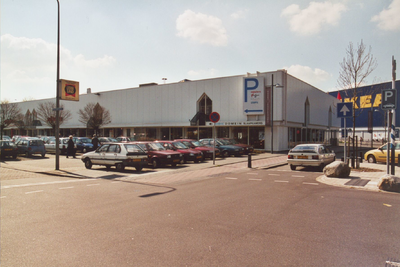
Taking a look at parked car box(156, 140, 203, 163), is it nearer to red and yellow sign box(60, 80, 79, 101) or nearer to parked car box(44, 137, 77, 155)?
red and yellow sign box(60, 80, 79, 101)

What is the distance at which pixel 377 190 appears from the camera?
940 centimetres

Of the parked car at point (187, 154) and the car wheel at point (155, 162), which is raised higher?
the parked car at point (187, 154)

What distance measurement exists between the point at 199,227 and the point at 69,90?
13.4 metres

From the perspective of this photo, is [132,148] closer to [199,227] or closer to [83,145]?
[199,227]

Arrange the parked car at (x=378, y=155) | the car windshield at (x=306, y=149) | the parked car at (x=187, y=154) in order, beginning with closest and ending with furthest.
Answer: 1. the car windshield at (x=306, y=149)
2. the parked car at (x=378, y=155)
3. the parked car at (x=187, y=154)

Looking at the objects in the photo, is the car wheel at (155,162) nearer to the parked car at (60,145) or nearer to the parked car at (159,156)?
the parked car at (159,156)

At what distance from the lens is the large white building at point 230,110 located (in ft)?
106

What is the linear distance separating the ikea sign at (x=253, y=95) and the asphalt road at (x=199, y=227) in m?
23.6

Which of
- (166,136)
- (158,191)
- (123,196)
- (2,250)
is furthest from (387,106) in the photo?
(166,136)

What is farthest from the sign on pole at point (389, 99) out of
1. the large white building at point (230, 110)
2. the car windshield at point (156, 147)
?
the large white building at point (230, 110)

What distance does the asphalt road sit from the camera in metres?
4.17

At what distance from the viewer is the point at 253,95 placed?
32.8m

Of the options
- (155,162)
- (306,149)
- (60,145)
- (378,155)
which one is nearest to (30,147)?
(60,145)

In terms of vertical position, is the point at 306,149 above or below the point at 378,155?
above
